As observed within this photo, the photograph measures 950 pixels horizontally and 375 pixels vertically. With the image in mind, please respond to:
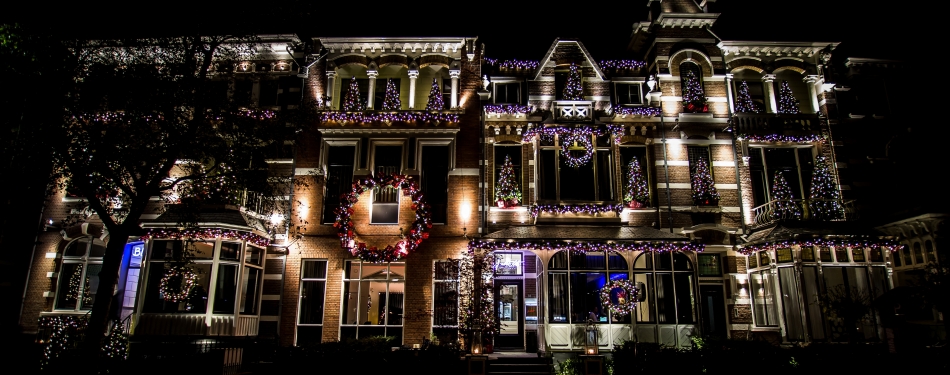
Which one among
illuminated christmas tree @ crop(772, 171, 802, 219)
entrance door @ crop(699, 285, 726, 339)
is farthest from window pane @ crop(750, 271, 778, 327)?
illuminated christmas tree @ crop(772, 171, 802, 219)

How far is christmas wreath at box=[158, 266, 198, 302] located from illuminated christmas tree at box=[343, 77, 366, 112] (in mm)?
7492

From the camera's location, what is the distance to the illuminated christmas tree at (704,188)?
19.3 metres

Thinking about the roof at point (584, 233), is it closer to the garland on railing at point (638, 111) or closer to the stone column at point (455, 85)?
the garland on railing at point (638, 111)

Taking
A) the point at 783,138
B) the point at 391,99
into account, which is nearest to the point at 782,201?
the point at 783,138

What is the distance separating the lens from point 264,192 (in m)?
15.5

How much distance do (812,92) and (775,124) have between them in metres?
2.60

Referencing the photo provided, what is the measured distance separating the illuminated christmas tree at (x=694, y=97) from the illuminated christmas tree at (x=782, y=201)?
3.42 meters

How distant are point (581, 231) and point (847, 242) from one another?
26.1 feet

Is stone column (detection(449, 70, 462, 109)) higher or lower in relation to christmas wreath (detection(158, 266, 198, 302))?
higher

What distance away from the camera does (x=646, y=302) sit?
18219 millimetres

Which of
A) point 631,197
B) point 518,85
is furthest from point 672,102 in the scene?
point 518,85

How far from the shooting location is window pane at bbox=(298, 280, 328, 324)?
61.0ft

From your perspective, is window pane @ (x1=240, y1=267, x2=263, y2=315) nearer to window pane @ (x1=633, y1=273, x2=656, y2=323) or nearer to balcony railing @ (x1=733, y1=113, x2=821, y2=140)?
window pane @ (x1=633, y1=273, x2=656, y2=323)

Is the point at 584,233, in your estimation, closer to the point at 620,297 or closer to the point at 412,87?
the point at 620,297
